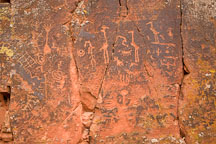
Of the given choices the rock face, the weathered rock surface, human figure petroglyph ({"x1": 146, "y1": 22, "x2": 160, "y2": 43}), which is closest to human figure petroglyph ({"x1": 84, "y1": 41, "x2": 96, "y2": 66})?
the rock face

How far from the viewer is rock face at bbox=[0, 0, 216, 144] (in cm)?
296

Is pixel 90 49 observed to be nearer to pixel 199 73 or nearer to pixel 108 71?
pixel 108 71

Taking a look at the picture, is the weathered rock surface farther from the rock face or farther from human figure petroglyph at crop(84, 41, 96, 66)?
human figure petroglyph at crop(84, 41, 96, 66)

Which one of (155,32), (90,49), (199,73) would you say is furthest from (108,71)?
(199,73)

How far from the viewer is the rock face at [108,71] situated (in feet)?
9.70

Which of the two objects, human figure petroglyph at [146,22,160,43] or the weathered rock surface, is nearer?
the weathered rock surface

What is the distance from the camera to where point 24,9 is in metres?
3.11

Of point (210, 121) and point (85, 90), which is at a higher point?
point (85, 90)

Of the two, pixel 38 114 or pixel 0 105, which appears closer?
pixel 38 114

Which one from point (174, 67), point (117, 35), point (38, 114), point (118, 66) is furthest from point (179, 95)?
point (38, 114)

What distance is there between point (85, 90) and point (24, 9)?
126 cm

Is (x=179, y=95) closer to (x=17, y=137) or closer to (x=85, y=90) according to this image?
(x=85, y=90)

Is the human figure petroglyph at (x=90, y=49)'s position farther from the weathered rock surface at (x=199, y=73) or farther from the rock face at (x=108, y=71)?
the weathered rock surface at (x=199, y=73)

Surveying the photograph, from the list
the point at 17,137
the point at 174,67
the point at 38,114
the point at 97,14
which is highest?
the point at 97,14
